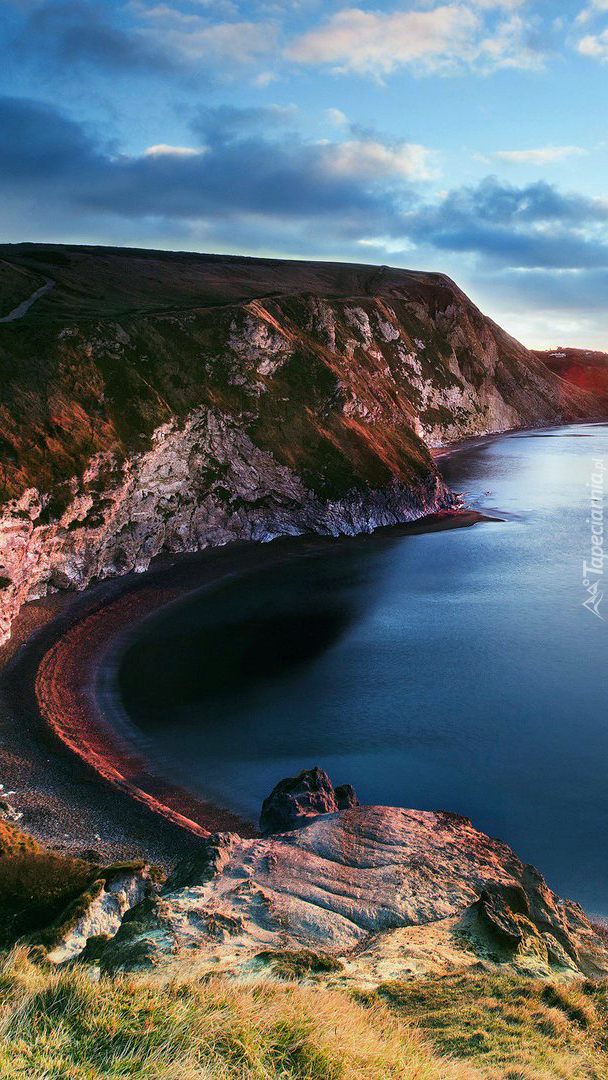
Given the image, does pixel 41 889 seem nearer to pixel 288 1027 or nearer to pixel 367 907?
pixel 367 907

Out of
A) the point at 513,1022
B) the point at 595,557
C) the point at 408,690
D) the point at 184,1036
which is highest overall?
the point at 595,557

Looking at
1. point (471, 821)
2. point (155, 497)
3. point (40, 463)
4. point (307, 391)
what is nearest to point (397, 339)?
point (307, 391)

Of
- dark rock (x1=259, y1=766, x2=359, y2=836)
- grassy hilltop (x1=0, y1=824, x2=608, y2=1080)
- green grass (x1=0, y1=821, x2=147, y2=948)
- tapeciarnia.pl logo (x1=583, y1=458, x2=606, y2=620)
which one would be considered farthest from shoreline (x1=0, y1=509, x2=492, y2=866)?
tapeciarnia.pl logo (x1=583, y1=458, x2=606, y2=620)

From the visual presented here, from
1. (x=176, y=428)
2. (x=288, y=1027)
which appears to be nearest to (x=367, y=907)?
(x=288, y=1027)

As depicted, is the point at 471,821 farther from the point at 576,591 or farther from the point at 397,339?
the point at 397,339

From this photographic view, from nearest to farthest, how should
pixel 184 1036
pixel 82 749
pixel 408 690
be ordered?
pixel 184 1036 → pixel 82 749 → pixel 408 690

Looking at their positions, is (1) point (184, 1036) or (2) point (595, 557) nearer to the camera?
(1) point (184, 1036)
